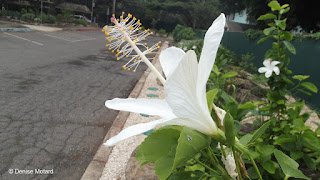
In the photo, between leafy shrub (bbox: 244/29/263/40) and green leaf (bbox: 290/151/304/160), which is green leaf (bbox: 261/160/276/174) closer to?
green leaf (bbox: 290/151/304/160)

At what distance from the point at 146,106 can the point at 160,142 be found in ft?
0.36

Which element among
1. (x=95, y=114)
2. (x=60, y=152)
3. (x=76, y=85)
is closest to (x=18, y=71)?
(x=76, y=85)

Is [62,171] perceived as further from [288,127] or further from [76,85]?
[76,85]

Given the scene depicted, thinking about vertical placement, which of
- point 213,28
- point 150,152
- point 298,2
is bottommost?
point 150,152

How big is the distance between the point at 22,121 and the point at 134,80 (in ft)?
9.05

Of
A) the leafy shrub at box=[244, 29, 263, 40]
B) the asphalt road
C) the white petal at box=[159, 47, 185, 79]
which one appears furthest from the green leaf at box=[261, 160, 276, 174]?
the leafy shrub at box=[244, 29, 263, 40]

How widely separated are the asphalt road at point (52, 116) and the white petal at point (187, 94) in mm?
1659

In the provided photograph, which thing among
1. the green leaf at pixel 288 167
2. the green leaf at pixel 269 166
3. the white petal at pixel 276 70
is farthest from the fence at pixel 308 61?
the green leaf at pixel 288 167

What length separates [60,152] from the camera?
2221 millimetres

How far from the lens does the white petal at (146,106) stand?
2.04 ft

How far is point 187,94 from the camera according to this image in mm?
523

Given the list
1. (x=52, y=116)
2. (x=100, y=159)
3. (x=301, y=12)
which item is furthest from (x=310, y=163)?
(x=301, y=12)

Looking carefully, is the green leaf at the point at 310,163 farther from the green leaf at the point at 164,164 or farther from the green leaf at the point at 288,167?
the green leaf at the point at 164,164

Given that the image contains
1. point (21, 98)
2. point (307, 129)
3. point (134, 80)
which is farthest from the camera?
point (134, 80)
